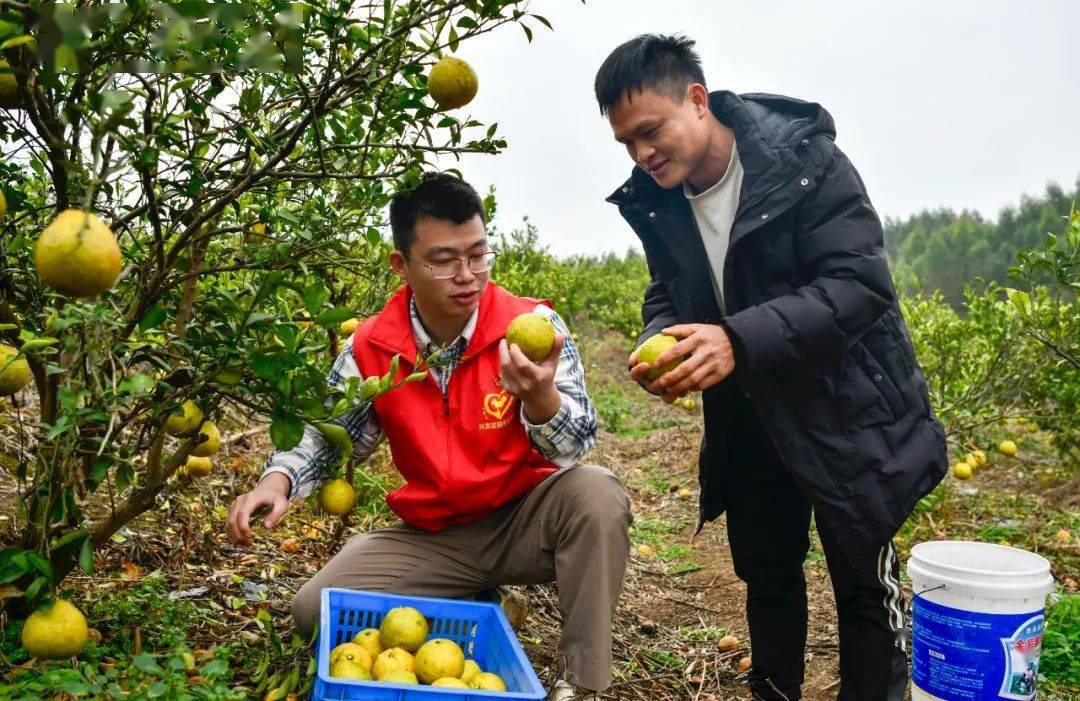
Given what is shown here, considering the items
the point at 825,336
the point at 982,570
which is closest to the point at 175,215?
the point at 825,336

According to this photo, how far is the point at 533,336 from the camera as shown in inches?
90.5

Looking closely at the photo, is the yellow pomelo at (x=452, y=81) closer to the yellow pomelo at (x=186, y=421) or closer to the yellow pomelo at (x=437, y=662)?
the yellow pomelo at (x=186, y=421)

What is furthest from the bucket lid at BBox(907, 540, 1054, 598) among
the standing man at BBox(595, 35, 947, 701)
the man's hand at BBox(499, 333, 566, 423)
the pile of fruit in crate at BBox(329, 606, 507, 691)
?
the pile of fruit in crate at BBox(329, 606, 507, 691)

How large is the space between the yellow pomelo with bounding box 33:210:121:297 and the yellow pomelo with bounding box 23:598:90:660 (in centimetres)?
78

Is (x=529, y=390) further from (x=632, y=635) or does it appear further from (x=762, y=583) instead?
(x=632, y=635)

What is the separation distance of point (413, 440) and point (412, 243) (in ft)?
1.86

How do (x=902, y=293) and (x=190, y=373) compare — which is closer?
(x=190, y=373)

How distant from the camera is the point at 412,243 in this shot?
8.48ft

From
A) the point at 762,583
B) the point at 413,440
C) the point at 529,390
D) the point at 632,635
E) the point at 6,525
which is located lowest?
the point at 632,635

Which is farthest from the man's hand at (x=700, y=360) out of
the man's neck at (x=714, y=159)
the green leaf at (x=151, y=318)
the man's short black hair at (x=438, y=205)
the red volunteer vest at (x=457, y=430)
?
the green leaf at (x=151, y=318)

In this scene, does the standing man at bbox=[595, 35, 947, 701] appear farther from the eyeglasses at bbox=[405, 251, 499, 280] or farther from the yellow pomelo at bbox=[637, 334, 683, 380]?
the eyeglasses at bbox=[405, 251, 499, 280]

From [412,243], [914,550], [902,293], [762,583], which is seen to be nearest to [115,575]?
[412,243]

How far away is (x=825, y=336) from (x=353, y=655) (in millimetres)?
1341

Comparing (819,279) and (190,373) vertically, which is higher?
(819,279)
